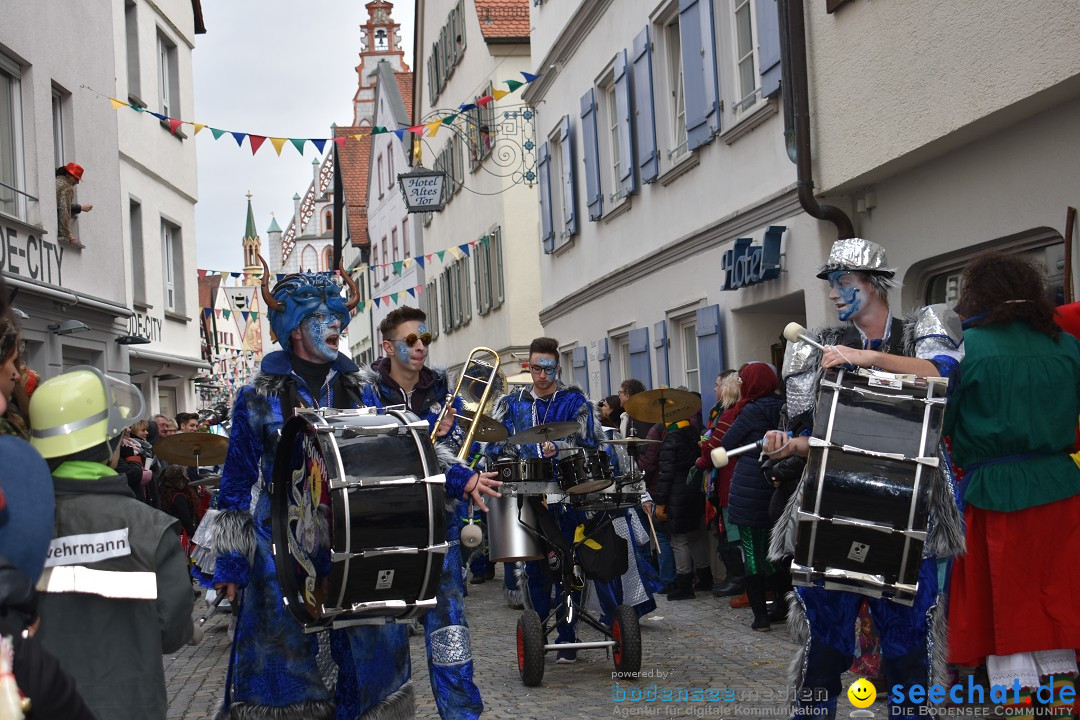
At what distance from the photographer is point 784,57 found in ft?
34.1

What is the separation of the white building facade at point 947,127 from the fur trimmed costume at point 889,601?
2778 mm

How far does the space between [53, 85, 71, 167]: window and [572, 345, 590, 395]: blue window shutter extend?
736cm

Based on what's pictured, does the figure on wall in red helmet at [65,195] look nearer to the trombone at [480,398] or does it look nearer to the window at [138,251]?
the window at [138,251]

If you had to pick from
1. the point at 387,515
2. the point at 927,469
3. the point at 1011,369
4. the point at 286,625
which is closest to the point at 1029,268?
the point at 1011,369

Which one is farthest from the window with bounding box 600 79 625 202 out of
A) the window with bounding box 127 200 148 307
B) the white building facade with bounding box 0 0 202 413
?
the window with bounding box 127 200 148 307

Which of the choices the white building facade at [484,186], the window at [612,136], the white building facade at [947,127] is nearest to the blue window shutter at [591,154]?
the window at [612,136]

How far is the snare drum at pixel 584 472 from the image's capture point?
300 inches

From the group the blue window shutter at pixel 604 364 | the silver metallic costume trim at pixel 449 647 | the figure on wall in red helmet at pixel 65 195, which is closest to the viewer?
the silver metallic costume trim at pixel 449 647

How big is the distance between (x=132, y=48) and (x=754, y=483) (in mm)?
15259

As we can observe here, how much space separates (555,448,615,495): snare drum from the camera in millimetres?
7625

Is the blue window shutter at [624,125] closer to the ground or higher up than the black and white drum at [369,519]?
higher up

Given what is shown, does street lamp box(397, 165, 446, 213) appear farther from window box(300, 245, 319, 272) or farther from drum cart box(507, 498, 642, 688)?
window box(300, 245, 319, 272)

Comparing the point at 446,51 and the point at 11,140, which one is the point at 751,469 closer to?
the point at 11,140

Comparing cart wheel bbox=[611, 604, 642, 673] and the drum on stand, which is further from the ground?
the drum on stand
